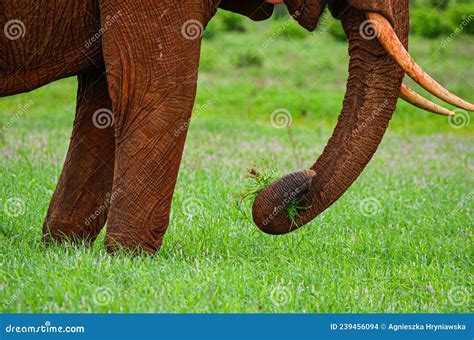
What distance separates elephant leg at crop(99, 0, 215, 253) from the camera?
6.25 meters

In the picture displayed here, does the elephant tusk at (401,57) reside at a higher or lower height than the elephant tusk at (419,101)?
higher

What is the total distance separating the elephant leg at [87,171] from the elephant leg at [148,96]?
801 mm

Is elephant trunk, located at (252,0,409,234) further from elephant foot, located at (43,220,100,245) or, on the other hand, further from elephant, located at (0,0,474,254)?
elephant foot, located at (43,220,100,245)

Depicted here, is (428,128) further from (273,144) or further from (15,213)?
(15,213)

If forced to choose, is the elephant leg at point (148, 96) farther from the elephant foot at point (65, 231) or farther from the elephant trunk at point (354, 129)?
the elephant foot at point (65, 231)

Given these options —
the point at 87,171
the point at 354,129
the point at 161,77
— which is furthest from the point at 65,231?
the point at 354,129

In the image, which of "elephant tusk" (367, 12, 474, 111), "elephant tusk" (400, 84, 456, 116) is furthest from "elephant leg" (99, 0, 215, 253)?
"elephant tusk" (400, 84, 456, 116)

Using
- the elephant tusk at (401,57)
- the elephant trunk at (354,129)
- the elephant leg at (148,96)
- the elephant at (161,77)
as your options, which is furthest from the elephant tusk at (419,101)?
the elephant leg at (148,96)

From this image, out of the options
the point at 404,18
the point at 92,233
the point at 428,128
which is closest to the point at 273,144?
the point at 428,128

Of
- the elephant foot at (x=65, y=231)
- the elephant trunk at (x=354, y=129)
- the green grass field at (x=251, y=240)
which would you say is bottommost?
the elephant foot at (x=65, y=231)

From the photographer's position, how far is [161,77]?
6312 millimetres

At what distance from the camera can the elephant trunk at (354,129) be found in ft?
21.2

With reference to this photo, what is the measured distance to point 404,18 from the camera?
6.45 metres

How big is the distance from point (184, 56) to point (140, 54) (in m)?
0.28
